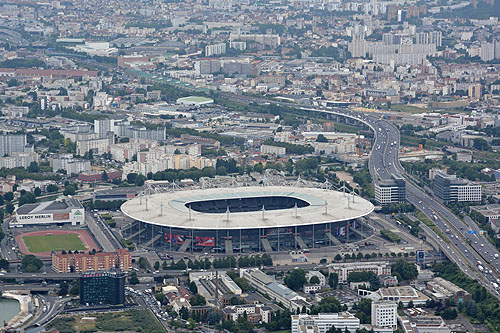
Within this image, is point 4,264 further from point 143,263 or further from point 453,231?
point 453,231

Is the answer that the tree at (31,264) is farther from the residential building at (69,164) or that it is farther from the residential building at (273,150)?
the residential building at (273,150)

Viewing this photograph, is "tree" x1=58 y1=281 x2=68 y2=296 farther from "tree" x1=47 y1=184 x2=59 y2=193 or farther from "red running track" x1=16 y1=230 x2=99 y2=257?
"tree" x1=47 y1=184 x2=59 y2=193

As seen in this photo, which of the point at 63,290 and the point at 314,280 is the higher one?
the point at 314,280

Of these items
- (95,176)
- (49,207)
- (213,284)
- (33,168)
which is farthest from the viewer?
(33,168)

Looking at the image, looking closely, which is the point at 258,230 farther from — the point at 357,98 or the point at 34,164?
the point at 357,98

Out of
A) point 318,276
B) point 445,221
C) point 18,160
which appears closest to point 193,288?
point 318,276

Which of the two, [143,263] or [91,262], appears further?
[143,263]
